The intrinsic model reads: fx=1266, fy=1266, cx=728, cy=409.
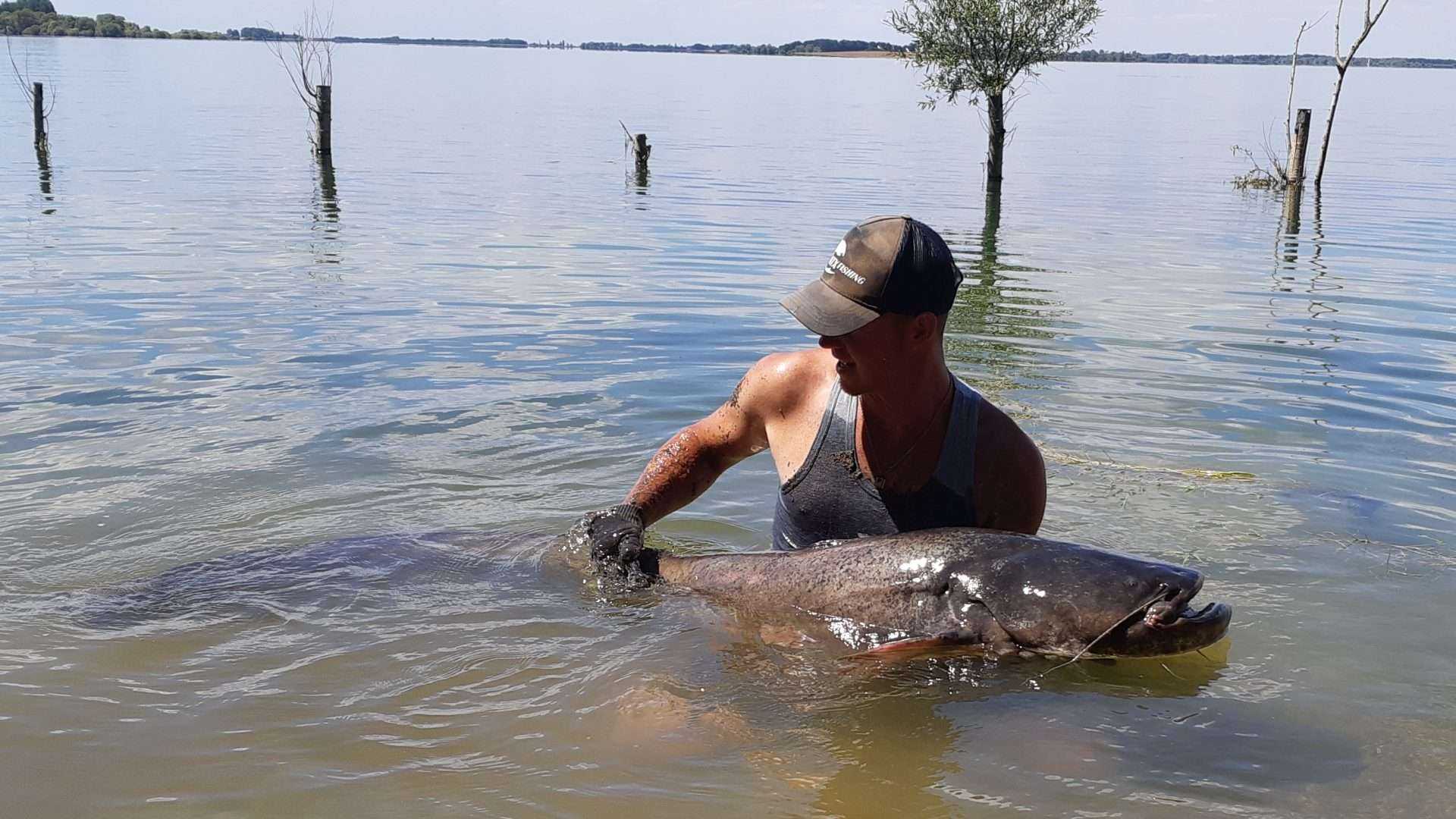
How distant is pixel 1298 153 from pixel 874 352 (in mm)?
23398

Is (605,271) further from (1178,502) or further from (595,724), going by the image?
(595,724)

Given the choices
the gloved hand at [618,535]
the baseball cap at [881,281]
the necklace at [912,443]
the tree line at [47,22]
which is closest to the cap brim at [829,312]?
the baseball cap at [881,281]

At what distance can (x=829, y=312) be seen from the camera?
386cm

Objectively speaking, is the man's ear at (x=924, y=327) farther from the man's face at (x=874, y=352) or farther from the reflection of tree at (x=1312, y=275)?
the reflection of tree at (x=1312, y=275)

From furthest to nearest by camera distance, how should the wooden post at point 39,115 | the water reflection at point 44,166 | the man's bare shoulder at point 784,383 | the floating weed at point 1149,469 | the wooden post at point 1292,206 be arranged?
the wooden post at point 39,115 < the wooden post at point 1292,206 < the water reflection at point 44,166 < the floating weed at point 1149,469 < the man's bare shoulder at point 784,383

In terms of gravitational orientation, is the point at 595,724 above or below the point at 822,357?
below

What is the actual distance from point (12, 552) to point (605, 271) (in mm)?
9186

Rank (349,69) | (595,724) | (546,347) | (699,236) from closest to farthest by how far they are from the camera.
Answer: (595,724) < (546,347) < (699,236) < (349,69)

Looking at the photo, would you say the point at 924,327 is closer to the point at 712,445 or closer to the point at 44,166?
the point at 712,445

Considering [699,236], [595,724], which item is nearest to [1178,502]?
[595,724]

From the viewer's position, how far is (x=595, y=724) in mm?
3912

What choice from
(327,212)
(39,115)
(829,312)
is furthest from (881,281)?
(39,115)

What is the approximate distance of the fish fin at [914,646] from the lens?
3.96 m

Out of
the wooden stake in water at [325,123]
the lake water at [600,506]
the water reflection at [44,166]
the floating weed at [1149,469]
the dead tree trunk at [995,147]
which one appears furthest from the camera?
the wooden stake in water at [325,123]
